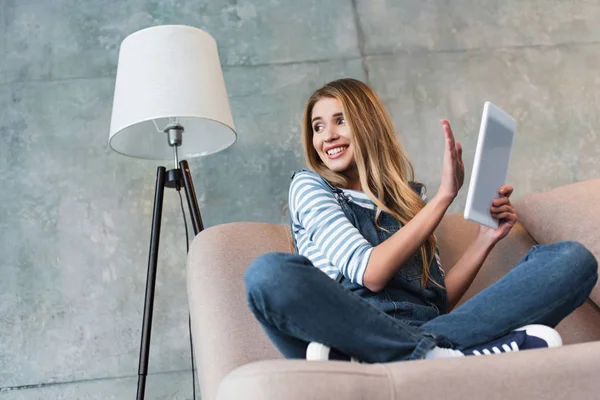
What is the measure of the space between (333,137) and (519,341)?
0.80m

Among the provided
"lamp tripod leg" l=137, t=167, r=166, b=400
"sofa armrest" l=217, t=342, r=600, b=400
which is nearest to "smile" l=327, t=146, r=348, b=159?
"lamp tripod leg" l=137, t=167, r=166, b=400

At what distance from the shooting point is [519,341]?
1434 mm

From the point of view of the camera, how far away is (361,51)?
2822 millimetres

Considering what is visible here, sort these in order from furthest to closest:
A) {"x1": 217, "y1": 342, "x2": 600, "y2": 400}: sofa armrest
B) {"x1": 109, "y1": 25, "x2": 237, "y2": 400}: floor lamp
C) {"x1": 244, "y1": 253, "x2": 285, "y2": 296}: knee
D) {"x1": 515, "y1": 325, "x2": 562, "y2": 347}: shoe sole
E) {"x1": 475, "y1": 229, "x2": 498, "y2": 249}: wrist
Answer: {"x1": 109, "y1": 25, "x2": 237, "y2": 400}: floor lamp < {"x1": 475, "y1": 229, "x2": 498, "y2": 249}: wrist < {"x1": 515, "y1": 325, "x2": 562, "y2": 347}: shoe sole < {"x1": 244, "y1": 253, "x2": 285, "y2": 296}: knee < {"x1": 217, "y1": 342, "x2": 600, "y2": 400}: sofa armrest

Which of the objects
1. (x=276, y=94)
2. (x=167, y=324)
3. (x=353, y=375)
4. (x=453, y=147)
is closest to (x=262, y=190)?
(x=276, y=94)

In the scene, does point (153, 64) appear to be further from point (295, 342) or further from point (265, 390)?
point (265, 390)

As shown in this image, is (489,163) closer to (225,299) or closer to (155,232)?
(225,299)

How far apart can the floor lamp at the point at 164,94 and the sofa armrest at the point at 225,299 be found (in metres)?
0.27

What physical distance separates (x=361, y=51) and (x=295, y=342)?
169 centimetres

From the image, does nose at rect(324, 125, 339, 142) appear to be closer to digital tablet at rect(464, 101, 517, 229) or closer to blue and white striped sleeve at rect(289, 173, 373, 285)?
blue and white striped sleeve at rect(289, 173, 373, 285)

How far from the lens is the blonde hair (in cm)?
192

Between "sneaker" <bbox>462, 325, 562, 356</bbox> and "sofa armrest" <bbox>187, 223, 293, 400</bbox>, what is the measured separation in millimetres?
426

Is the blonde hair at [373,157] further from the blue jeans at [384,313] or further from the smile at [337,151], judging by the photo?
the blue jeans at [384,313]

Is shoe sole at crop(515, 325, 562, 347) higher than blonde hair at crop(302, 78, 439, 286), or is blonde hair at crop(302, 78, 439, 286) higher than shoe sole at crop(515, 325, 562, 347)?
blonde hair at crop(302, 78, 439, 286)
